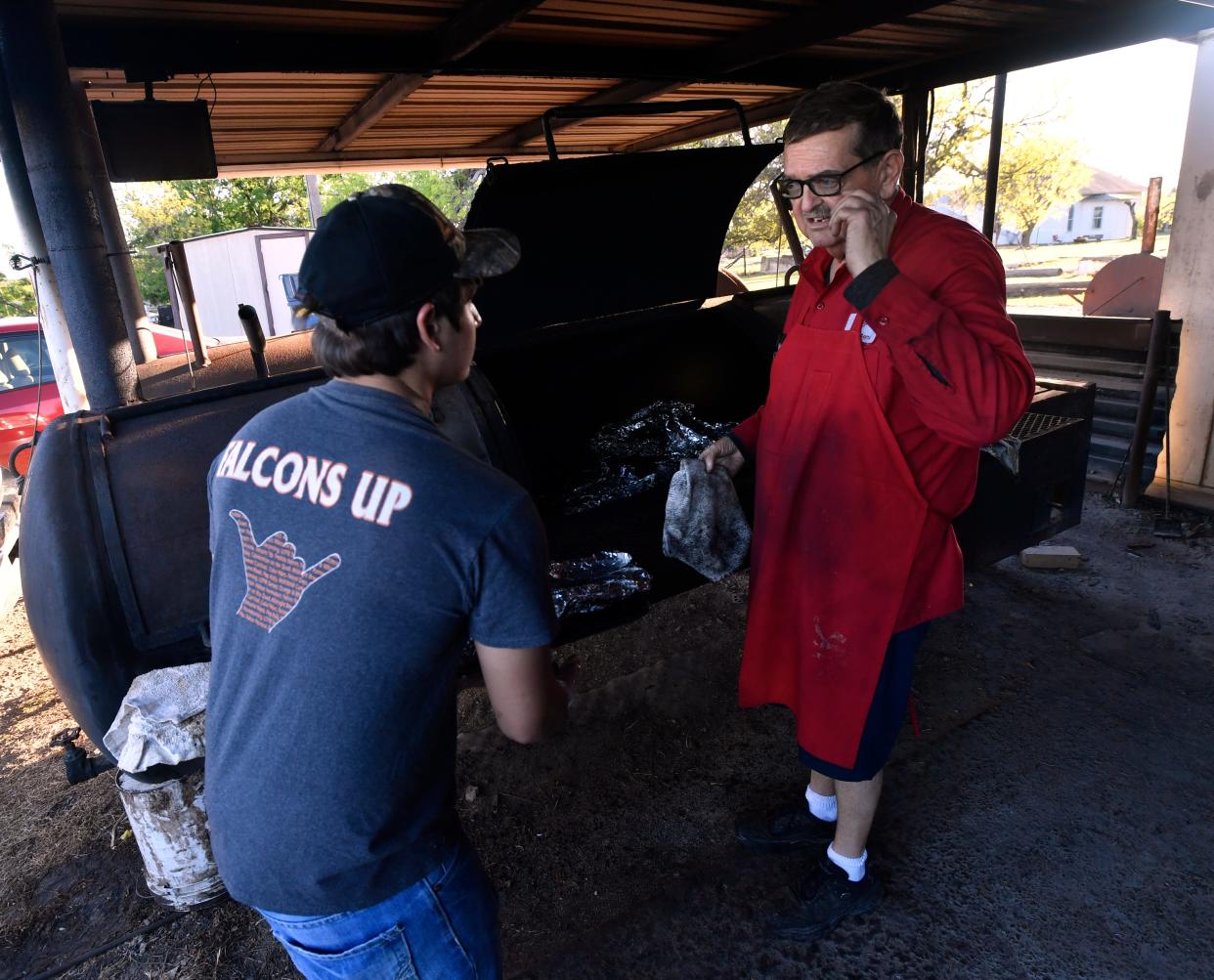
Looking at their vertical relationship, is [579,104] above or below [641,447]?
above

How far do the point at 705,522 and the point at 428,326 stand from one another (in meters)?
1.15

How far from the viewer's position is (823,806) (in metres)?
2.20

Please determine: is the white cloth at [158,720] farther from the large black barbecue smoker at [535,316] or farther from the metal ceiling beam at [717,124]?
the metal ceiling beam at [717,124]

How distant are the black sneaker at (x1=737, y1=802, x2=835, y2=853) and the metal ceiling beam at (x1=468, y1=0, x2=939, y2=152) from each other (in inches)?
132

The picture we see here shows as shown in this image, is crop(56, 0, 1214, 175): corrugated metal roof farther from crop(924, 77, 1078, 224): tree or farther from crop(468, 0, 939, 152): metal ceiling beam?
crop(924, 77, 1078, 224): tree

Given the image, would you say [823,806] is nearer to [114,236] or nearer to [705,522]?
[705,522]

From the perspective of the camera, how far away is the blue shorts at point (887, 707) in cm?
171

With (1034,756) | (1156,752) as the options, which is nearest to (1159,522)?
(1156,752)

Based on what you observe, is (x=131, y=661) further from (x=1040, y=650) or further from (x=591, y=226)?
(x=1040, y=650)

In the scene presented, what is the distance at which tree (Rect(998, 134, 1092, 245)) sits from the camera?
1964 centimetres

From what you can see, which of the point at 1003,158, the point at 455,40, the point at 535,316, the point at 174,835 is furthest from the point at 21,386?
the point at 1003,158

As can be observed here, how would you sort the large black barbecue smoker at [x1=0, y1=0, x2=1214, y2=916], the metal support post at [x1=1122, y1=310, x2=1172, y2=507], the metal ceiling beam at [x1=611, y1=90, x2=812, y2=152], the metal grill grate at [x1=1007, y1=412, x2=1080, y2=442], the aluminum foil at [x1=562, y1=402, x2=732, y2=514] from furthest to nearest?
the metal ceiling beam at [x1=611, y1=90, x2=812, y2=152]
the metal support post at [x1=1122, y1=310, x2=1172, y2=507]
the aluminum foil at [x1=562, y1=402, x2=732, y2=514]
the metal grill grate at [x1=1007, y1=412, x2=1080, y2=442]
the large black barbecue smoker at [x1=0, y1=0, x2=1214, y2=916]

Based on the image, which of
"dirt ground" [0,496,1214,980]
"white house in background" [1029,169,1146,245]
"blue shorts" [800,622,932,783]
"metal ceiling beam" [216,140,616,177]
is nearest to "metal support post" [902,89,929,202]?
"metal ceiling beam" [216,140,616,177]

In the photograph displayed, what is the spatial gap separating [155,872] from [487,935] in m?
1.58
